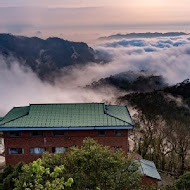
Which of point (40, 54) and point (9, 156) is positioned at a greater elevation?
point (40, 54)

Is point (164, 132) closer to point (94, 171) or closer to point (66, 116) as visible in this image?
point (66, 116)

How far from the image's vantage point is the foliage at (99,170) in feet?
40.9

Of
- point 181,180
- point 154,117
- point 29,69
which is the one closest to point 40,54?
point 29,69

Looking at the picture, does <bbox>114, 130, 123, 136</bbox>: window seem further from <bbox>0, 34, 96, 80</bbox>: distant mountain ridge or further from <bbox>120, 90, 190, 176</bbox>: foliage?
<bbox>0, 34, 96, 80</bbox>: distant mountain ridge

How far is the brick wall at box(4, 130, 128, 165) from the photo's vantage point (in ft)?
83.8

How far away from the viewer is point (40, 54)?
137125 millimetres

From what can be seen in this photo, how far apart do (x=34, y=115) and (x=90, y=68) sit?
13011 cm

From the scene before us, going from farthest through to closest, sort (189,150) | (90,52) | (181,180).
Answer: (90,52) → (189,150) → (181,180)

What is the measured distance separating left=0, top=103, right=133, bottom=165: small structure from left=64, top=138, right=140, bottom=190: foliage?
11.6m

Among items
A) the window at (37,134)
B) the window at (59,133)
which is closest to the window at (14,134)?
the window at (37,134)

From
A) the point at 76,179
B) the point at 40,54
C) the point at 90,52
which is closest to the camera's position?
the point at 76,179

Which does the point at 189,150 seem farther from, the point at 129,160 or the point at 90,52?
the point at 90,52

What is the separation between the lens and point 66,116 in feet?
85.3

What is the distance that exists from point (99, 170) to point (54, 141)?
13714mm
